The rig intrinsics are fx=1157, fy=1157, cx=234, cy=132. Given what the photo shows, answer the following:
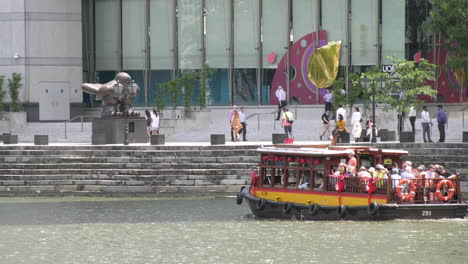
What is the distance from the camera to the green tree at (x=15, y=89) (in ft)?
208

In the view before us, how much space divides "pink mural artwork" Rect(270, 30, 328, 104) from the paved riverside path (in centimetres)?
2394

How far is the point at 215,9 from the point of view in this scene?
69.0 m

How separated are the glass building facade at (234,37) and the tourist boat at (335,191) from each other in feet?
105

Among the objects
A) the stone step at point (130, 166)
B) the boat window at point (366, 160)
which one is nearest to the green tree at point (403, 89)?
the stone step at point (130, 166)

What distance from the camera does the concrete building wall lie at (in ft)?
214

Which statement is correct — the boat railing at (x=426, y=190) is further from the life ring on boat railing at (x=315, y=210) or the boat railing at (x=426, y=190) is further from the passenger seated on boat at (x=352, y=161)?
the life ring on boat railing at (x=315, y=210)

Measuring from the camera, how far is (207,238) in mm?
29812

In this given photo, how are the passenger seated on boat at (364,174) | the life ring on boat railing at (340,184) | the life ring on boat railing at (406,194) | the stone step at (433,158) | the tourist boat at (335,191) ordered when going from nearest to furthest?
1. the tourist boat at (335,191)
2. the life ring on boat railing at (406,194)
3. the passenger seated on boat at (364,174)
4. the life ring on boat railing at (340,184)
5. the stone step at (433,158)

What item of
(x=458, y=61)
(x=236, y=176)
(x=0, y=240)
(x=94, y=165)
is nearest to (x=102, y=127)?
(x=94, y=165)

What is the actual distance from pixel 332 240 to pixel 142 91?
140 ft

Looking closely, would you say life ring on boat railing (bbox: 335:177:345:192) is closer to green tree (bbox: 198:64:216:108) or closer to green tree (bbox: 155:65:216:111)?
green tree (bbox: 155:65:216:111)

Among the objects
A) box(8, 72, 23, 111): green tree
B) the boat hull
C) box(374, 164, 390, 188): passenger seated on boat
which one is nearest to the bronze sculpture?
box(8, 72, 23, 111): green tree

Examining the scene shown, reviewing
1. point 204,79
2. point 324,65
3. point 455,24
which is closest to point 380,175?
point 455,24

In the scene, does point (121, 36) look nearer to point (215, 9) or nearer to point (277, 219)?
point (215, 9)
